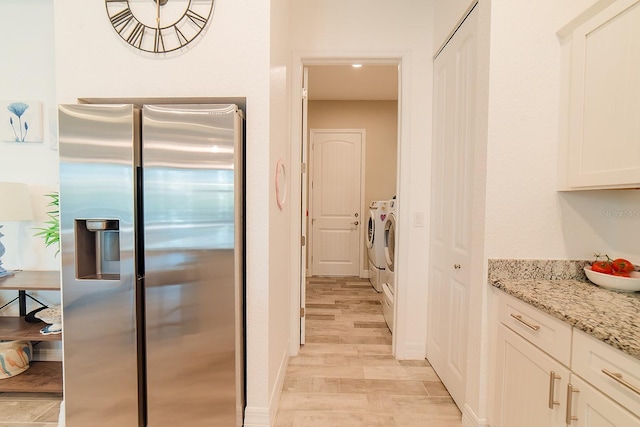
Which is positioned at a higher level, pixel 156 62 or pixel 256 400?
pixel 156 62

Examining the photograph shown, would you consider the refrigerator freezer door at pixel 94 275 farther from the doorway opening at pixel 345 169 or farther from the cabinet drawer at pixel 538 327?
the doorway opening at pixel 345 169

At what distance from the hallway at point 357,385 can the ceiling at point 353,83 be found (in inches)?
115

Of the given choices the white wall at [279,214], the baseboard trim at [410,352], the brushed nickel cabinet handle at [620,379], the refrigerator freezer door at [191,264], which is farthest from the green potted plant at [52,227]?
the brushed nickel cabinet handle at [620,379]

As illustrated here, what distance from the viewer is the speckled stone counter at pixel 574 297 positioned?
0.91 m

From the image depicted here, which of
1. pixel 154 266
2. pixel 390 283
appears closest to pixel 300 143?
pixel 154 266

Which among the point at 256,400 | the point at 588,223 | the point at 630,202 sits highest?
the point at 630,202

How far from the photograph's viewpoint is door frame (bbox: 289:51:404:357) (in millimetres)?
2389

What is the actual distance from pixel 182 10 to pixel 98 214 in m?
1.16

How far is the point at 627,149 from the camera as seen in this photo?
3.87 feet

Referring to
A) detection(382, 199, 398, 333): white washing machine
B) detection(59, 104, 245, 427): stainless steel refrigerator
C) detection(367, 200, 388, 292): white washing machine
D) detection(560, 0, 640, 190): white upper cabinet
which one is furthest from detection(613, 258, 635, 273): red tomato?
detection(367, 200, 388, 292): white washing machine

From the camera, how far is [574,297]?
1.23m

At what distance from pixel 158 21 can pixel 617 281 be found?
2556mm

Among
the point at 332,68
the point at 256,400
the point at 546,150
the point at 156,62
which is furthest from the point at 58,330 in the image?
the point at 332,68

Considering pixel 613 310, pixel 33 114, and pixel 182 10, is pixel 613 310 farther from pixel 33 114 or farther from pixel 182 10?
pixel 33 114
